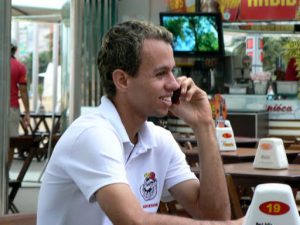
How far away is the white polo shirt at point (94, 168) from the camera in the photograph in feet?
6.31

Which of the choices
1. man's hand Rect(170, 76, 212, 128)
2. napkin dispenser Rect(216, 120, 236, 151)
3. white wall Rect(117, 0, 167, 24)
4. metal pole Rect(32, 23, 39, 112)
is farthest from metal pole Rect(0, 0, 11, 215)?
metal pole Rect(32, 23, 39, 112)

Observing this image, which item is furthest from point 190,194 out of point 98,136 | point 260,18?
point 260,18

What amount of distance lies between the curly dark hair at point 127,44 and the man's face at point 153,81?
0.02m

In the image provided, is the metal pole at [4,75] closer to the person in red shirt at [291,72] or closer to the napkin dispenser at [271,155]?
the napkin dispenser at [271,155]

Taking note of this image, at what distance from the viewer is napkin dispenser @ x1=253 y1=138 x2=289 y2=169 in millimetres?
4258

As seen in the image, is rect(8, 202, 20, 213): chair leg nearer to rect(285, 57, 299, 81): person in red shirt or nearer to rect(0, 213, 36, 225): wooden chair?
rect(0, 213, 36, 225): wooden chair

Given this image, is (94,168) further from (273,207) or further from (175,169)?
(273,207)

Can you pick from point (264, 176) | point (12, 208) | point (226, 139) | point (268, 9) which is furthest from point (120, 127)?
point (268, 9)

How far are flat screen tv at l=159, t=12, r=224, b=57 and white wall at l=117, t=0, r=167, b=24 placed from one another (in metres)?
0.40

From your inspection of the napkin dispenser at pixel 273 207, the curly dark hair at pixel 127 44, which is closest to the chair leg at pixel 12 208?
the curly dark hair at pixel 127 44

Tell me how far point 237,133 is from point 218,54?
160 centimetres

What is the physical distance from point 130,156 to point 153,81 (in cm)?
21

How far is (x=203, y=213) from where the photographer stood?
2.31m

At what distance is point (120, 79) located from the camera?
6.92 feet
